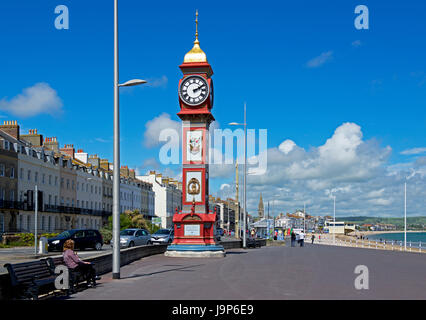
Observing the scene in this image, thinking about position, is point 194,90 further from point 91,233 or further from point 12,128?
point 12,128

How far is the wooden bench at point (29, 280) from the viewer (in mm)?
11087

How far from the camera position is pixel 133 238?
40.7 metres

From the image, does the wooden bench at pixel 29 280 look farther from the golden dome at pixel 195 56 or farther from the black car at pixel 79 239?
the black car at pixel 79 239

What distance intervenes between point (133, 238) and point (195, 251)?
43.5 feet

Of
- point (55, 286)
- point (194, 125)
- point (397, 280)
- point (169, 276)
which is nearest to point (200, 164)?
point (194, 125)

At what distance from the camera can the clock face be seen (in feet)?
97.8

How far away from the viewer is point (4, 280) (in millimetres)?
11086

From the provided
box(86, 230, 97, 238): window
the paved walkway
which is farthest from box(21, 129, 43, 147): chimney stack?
the paved walkway

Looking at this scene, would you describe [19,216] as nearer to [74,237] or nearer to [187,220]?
[74,237]

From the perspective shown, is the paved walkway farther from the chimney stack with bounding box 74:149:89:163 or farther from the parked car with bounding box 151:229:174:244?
the chimney stack with bounding box 74:149:89:163

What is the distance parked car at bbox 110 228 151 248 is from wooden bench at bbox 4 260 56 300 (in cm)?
2683

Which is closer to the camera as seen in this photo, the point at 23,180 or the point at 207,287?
the point at 207,287

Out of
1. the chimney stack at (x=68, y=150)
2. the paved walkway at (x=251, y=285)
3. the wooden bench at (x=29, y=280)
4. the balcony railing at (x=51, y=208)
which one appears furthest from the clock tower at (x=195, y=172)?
the chimney stack at (x=68, y=150)
